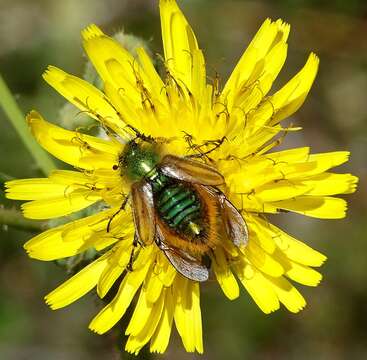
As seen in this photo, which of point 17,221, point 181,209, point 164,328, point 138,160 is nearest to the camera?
point 181,209

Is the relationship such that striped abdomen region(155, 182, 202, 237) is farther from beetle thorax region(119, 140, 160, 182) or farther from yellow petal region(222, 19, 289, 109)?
yellow petal region(222, 19, 289, 109)

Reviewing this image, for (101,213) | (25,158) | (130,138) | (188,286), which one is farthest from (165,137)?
(25,158)

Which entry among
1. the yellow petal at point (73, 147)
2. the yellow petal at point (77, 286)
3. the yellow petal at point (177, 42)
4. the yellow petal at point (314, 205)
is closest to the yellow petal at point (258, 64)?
the yellow petal at point (177, 42)

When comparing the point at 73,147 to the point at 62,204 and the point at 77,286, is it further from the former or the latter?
the point at 77,286

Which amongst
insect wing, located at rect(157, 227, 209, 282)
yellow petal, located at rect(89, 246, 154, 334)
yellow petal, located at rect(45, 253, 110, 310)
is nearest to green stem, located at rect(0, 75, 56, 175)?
yellow petal, located at rect(45, 253, 110, 310)

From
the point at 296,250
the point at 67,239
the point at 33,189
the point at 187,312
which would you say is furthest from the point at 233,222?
the point at 33,189

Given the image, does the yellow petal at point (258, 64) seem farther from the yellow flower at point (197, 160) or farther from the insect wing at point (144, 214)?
the insect wing at point (144, 214)

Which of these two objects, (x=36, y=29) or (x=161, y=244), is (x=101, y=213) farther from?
(x=36, y=29)
